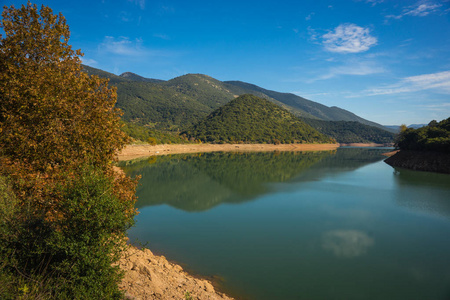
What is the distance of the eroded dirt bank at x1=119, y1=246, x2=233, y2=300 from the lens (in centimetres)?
847

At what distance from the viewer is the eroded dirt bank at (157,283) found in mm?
8470

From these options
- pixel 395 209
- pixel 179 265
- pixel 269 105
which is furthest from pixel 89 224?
pixel 269 105

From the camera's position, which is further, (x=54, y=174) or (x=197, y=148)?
(x=197, y=148)

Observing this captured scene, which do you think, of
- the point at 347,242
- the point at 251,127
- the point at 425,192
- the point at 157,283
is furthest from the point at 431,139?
the point at 251,127

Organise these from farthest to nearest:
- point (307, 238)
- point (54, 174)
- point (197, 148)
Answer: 1. point (197, 148)
2. point (307, 238)
3. point (54, 174)

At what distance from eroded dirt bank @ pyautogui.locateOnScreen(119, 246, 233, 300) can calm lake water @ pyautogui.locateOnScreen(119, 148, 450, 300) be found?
141 centimetres

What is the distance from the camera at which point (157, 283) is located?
29.9 ft

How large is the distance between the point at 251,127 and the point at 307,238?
129 metres

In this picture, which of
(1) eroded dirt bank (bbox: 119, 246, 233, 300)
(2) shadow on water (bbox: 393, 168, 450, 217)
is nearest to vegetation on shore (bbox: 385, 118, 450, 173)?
(2) shadow on water (bbox: 393, 168, 450, 217)

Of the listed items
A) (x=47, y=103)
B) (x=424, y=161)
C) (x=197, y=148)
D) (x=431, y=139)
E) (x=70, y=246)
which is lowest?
(x=197, y=148)

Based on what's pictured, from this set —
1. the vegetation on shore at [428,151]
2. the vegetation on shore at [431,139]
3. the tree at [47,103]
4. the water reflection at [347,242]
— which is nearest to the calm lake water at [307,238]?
the water reflection at [347,242]

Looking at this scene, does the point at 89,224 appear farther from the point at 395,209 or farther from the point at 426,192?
the point at 426,192

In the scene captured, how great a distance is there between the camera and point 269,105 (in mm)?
178125

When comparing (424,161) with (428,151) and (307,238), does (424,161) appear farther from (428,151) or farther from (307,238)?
(307,238)
